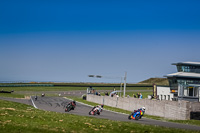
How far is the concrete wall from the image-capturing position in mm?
33375

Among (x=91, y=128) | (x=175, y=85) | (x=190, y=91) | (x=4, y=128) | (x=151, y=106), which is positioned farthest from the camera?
(x=175, y=85)

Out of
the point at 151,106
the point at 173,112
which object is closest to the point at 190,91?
the point at 151,106

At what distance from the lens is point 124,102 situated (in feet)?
176

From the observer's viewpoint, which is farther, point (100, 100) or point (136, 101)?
point (100, 100)

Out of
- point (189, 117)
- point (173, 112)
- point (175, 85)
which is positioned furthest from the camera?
point (175, 85)

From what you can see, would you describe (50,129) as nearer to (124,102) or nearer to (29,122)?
(29,122)

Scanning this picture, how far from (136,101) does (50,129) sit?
33.1 metres

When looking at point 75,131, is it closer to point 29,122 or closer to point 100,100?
point 29,122

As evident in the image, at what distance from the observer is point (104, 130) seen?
1730 cm

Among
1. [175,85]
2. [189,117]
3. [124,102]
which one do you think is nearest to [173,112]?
[189,117]

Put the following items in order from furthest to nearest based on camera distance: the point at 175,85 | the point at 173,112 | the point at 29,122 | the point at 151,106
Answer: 1. the point at 175,85
2. the point at 151,106
3. the point at 173,112
4. the point at 29,122

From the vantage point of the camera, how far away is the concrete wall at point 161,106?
33.4 meters

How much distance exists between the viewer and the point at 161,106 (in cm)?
4031

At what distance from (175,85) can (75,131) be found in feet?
167
